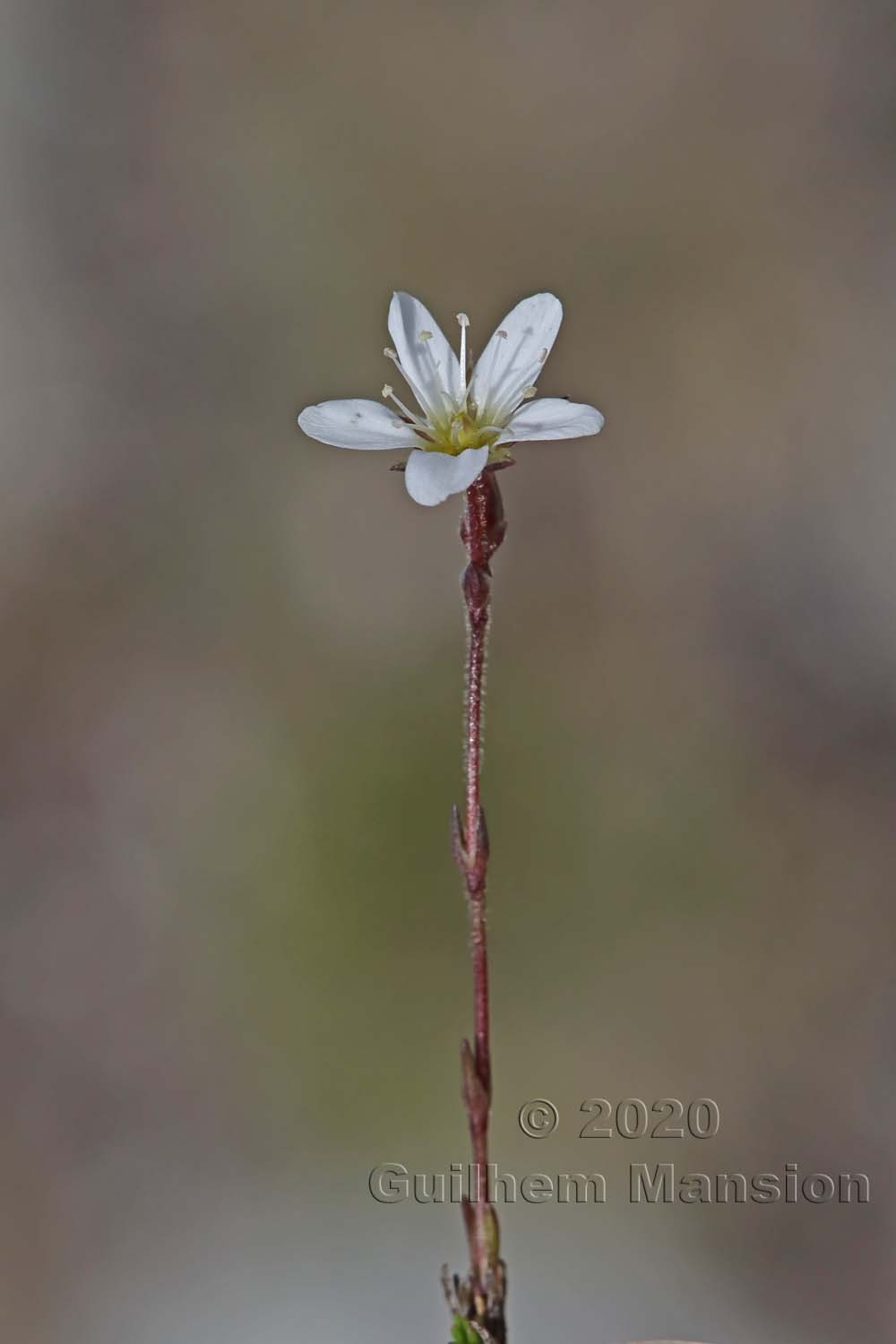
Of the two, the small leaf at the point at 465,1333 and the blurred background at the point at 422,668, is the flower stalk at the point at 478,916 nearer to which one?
the small leaf at the point at 465,1333

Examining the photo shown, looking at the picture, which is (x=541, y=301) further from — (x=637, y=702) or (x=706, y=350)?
(x=706, y=350)

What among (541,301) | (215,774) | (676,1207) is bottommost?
(676,1207)

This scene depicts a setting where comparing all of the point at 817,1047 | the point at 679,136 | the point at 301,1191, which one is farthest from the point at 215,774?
the point at 679,136

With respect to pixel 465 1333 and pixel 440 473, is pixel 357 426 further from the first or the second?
pixel 465 1333

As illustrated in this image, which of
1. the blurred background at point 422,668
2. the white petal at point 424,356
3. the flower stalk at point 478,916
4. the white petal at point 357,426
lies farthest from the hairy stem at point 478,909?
the blurred background at point 422,668

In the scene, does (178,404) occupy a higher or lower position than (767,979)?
higher

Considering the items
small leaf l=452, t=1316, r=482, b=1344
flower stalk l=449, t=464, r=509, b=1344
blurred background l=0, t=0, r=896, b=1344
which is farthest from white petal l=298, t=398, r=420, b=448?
blurred background l=0, t=0, r=896, b=1344

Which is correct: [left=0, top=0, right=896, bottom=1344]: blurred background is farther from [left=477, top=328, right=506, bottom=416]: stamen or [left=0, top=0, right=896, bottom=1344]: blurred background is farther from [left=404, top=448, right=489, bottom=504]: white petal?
[left=404, top=448, right=489, bottom=504]: white petal
